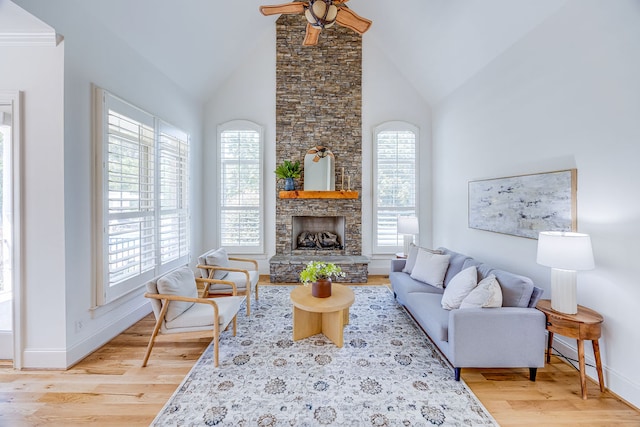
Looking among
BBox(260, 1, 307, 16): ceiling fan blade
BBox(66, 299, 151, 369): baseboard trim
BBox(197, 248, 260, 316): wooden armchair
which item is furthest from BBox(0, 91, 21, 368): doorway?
BBox(260, 1, 307, 16): ceiling fan blade

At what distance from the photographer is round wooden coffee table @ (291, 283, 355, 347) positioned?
2.75 metres

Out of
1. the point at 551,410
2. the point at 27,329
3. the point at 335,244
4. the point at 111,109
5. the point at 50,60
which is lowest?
the point at 551,410

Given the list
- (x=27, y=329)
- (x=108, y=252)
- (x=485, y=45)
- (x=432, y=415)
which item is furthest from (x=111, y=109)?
(x=485, y=45)

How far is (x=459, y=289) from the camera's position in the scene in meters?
2.70

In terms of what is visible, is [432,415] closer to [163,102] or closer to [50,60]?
[50,60]

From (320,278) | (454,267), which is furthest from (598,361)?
(320,278)

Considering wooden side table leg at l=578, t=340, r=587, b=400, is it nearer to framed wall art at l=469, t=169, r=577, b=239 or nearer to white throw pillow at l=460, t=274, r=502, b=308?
white throw pillow at l=460, t=274, r=502, b=308

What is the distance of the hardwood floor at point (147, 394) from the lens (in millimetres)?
1927

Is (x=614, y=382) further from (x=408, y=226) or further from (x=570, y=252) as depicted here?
(x=408, y=226)

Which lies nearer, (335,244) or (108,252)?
(108,252)

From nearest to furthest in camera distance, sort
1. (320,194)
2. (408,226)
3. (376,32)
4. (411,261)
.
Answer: (411,261), (408,226), (376,32), (320,194)

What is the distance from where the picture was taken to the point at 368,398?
2.11 m

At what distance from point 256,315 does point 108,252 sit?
1796 mm

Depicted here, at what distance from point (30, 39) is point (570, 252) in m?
4.77
